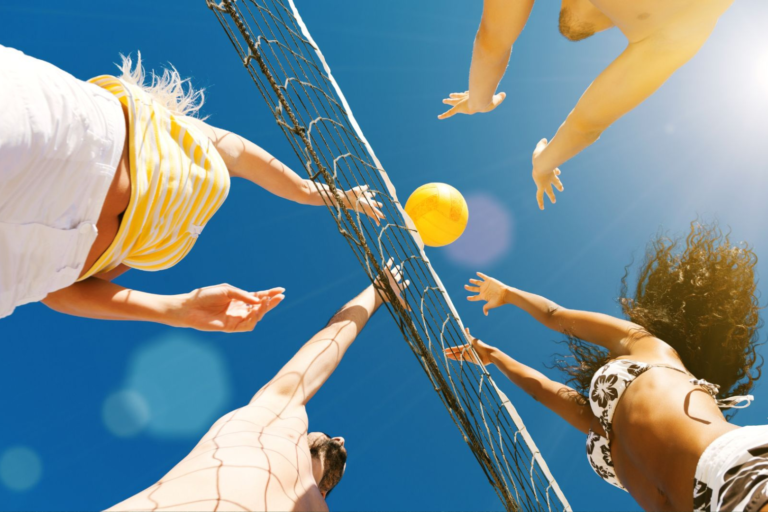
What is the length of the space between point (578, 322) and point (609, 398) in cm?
86

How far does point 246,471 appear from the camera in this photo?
2.16 meters

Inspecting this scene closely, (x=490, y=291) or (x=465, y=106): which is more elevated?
(x=465, y=106)

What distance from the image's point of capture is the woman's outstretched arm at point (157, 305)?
83.8 inches

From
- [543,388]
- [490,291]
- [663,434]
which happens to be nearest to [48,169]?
[663,434]

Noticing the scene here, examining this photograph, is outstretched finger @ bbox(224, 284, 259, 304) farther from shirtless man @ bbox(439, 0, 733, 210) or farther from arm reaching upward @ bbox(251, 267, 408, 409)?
shirtless man @ bbox(439, 0, 733, 210)

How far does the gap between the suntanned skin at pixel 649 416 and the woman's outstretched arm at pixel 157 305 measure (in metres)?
2.08

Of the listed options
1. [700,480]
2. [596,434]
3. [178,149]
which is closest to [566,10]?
[178,149]

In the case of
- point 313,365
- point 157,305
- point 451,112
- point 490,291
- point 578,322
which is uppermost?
point 451,112

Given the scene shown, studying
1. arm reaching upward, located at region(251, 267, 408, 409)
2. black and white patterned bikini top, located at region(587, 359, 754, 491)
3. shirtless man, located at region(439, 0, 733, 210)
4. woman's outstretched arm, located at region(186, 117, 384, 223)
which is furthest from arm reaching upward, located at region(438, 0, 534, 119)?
black and white patterned bikini top, located at region(587, 359, 754, 491)

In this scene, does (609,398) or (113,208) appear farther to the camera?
(609,398)

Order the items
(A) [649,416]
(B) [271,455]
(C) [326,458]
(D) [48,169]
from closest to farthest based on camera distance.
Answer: (D) [48,169] → (B) [271,455] → (A) [649,416] → (C) [326,458]

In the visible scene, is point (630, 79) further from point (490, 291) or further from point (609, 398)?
point (490, 291)

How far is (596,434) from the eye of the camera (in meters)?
3.06

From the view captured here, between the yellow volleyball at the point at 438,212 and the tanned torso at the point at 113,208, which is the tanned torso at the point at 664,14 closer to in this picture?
the tanned torso at the point at 113,208
